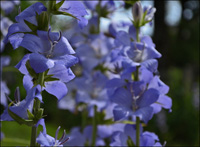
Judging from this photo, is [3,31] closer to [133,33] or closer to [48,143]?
[133,33]

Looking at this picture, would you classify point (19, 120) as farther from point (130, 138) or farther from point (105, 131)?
point (105, 131)

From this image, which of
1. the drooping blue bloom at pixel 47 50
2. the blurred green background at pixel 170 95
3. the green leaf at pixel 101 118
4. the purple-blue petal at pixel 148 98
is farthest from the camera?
the blurred green background at pixel 170 95

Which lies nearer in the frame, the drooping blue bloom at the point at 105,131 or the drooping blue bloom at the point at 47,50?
the drooping blue bloom at the point at 47,50

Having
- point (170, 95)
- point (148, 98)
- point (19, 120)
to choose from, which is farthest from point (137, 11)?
point (170, 95)

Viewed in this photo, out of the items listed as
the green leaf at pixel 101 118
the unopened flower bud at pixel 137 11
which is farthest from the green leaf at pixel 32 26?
the green leaf at pixel 101 118

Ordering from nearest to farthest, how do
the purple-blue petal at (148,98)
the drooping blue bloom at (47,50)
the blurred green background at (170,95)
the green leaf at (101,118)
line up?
the drooping blue bloom at (47,50), the purple-blue petal at (148,98), the green leaf at (101,118), the blurred green background at (170,95)

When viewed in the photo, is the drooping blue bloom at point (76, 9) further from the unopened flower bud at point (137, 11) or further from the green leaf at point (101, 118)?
the green leaf at point (101, 118)

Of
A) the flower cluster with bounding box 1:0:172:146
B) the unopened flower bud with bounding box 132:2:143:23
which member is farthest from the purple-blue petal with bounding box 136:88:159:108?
the unopened flower bud with bounding box 132:2:143:23

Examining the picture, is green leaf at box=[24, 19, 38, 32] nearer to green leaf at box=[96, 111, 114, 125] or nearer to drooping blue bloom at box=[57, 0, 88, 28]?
drooping blue bloom at box=[57, 0, 88, 28]
